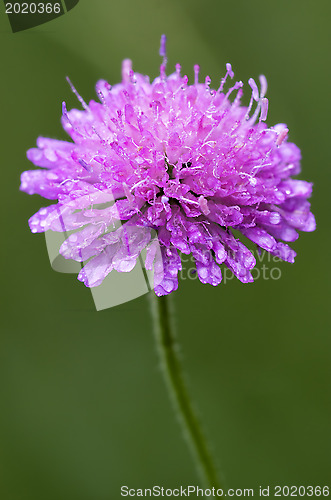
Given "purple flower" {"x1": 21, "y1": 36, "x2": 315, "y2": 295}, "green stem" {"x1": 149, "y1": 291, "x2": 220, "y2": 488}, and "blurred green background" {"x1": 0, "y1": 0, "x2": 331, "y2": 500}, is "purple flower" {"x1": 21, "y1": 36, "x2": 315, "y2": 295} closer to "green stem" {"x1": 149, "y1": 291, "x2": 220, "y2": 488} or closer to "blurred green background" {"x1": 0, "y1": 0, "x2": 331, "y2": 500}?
"green stem" {"x1": 149, "y1": 291, "x2": 220, "y2": 488}

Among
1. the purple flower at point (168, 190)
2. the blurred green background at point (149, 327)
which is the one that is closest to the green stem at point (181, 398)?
the purple flower at point (168, 190)

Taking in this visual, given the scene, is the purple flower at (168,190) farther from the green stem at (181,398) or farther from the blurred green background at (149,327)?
the blurred green background at (149,327)

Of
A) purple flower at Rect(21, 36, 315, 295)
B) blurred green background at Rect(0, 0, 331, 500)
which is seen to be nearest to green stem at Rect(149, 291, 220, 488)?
purple flower at Rect(21, 36, 315, 295)

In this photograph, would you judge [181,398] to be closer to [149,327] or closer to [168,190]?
[168,190]

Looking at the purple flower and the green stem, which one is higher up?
the purple flower

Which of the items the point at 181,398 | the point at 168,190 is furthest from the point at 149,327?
the point at 168,190

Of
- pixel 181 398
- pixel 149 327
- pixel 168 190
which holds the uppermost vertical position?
pixel 168 190
